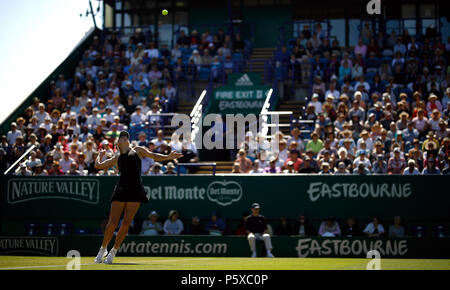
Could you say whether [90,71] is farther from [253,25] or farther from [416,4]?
[416,4]

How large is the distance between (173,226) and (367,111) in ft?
21.3

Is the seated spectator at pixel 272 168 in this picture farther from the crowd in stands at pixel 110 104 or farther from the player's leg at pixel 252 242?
the player's leg at pixel 252 242

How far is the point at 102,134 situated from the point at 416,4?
525 inches

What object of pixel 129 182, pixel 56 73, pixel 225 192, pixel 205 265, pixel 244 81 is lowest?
pixel 205 265

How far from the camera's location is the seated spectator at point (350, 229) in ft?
59.1

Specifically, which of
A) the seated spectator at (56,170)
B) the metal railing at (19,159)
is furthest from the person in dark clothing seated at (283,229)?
the metal railing at (19,159)

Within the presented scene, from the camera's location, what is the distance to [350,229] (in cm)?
1805

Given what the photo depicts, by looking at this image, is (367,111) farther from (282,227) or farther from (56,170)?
(56,170)

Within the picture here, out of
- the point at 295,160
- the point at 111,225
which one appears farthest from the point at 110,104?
the point at 111,225

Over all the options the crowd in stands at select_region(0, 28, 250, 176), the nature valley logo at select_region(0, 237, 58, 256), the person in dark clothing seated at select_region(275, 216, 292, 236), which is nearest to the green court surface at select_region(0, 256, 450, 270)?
the nature valley logo at select_region(0, 237, 58, 256)

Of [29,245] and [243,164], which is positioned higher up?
[243,164]

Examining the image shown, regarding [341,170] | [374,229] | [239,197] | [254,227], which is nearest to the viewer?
[254,227]

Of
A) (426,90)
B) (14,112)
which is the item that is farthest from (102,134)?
(426,90)
